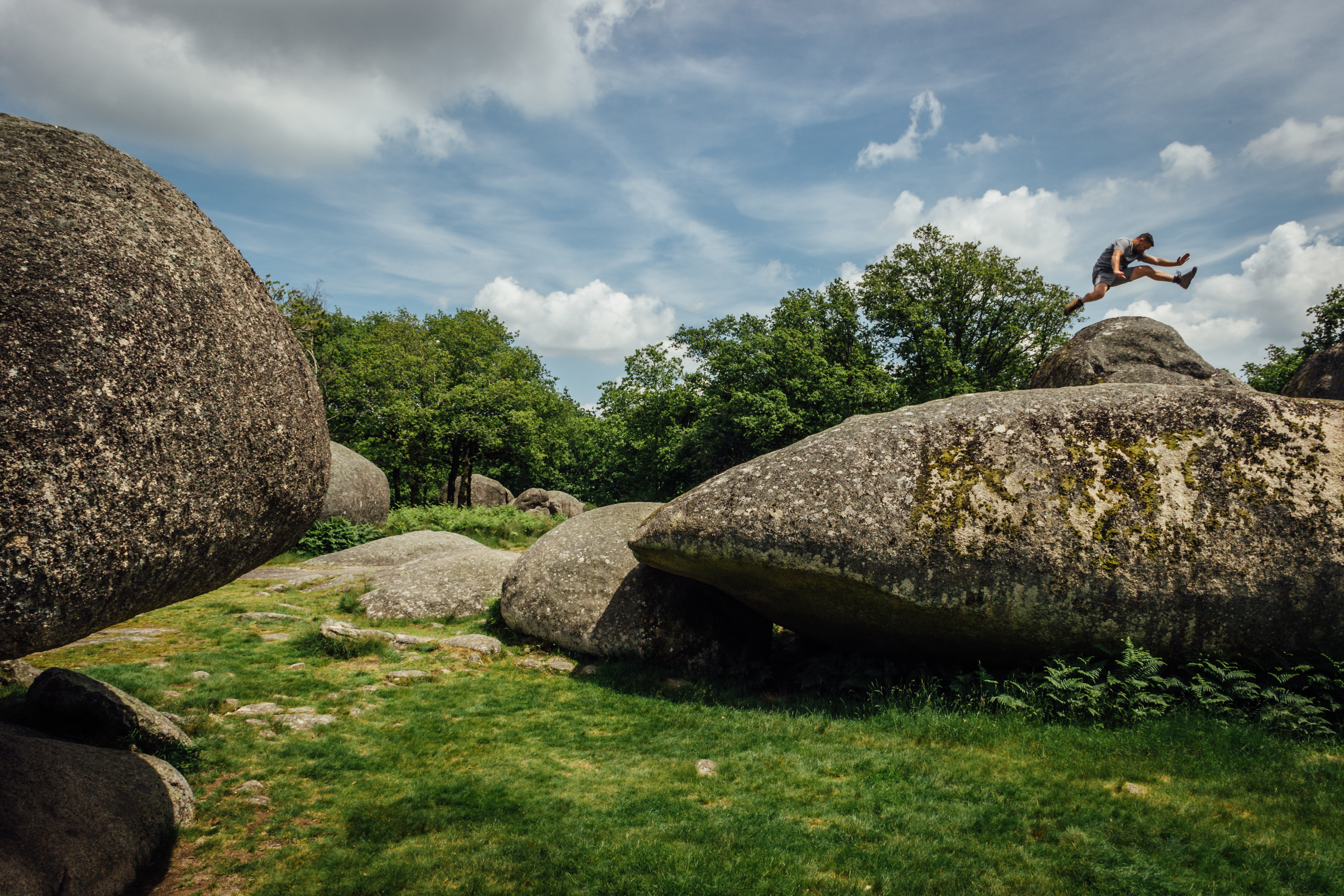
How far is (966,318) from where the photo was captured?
3425 centimetres

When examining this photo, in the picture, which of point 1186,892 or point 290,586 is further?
point 290,586

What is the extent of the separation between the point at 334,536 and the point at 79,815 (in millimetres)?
19115

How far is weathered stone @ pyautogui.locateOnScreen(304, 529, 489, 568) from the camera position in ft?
61.9

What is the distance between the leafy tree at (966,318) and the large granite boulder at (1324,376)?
71.5 feet

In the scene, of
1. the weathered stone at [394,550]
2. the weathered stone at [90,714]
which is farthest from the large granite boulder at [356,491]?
the weathered stone at [90,714]

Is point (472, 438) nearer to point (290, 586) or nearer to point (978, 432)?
point (290, 586)

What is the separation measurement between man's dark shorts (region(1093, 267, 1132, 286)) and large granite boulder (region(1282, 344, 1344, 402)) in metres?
3.08

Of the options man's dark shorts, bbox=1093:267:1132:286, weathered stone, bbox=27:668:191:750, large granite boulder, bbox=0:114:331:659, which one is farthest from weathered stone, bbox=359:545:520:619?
man's dark shorts, bbox=1093:267:1132:286

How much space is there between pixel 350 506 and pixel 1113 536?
23.4 m

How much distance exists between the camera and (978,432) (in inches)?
325

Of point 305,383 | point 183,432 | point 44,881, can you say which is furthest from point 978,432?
point 44,881

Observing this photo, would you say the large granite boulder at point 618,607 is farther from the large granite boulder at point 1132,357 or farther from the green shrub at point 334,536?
the green shrub at point 334,536

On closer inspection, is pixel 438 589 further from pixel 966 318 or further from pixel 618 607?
pixel 966 318

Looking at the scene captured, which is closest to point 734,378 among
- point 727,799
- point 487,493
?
point 487,493
